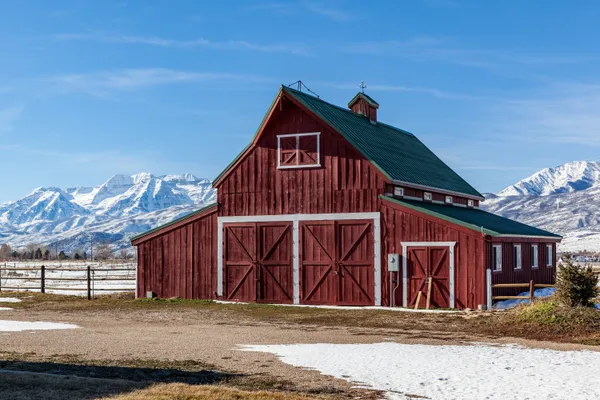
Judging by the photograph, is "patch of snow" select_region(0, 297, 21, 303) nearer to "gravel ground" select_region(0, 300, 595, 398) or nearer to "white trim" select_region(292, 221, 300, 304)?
"gravel ground" select_region(0, 300, 595, 398)

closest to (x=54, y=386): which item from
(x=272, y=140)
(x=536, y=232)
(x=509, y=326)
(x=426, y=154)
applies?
(x=509, y=326)

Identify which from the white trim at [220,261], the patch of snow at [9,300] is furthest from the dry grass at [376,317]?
the white trim at [220,261]

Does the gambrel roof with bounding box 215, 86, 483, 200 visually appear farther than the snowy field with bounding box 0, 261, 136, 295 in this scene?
No

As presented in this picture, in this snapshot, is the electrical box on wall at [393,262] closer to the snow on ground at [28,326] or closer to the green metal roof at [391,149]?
the green metal roof at [391,149]

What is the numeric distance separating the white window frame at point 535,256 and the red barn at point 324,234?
5 centimetres

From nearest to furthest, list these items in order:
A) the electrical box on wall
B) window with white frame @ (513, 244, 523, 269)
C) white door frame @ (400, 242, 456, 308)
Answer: white door frame @ (400, 242, 456, 308) → the electrical box on wall → window with white frame @ (513, 244, 523, 269)

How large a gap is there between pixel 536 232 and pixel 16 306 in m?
25.0

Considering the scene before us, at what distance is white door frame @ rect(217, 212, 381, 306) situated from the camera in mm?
34500

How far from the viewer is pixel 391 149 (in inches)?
1609

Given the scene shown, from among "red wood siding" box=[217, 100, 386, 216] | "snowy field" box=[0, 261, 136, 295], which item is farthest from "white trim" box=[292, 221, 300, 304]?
"snowy field" box=[0, 261, 136, 295]

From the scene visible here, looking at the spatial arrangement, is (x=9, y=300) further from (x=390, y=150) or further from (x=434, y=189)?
(x=434, y=189)

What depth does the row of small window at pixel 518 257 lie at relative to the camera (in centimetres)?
3375

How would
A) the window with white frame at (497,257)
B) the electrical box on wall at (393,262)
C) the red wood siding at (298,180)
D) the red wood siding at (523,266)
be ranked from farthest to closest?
the red wood siding at (298,180), the red wood siding at (523,266), the electrical box on wall at (393,262), the window with white frame at (497,257)

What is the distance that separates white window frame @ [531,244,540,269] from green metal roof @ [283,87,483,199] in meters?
5.25
